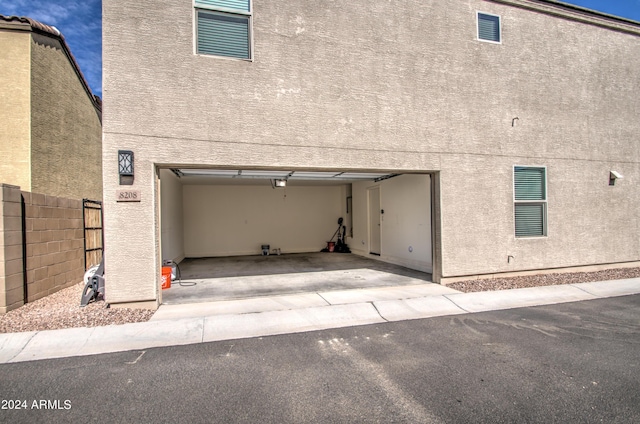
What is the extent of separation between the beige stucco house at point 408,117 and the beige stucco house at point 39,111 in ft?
8.53

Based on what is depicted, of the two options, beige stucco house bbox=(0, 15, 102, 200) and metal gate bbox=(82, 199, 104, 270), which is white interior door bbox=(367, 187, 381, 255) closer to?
metal gate bbox=(82, 199, 104, 270)

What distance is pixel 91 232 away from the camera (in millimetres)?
8156

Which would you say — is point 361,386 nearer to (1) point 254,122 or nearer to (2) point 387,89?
(1) point 254,122

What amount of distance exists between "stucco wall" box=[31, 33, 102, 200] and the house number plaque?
13.6 ft

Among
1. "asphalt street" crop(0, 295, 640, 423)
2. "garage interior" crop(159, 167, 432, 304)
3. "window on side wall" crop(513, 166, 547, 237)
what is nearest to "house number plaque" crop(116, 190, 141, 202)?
"garage interior" crop(159, 167, 432, 304)

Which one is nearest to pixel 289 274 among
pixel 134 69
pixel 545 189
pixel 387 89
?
pixel 387 89

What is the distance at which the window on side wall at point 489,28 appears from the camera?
7344mm

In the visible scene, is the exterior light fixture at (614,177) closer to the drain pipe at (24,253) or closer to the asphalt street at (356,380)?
the asphalt street at (356,380)

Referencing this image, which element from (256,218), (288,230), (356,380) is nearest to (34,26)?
(256,218)

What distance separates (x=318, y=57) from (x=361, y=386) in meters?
5.44

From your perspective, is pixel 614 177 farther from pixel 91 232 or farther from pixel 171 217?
pixel 91 232

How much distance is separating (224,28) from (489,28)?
5609 millimetres

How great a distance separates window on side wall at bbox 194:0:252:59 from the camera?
228 inches

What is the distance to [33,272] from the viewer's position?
5.80 meters
